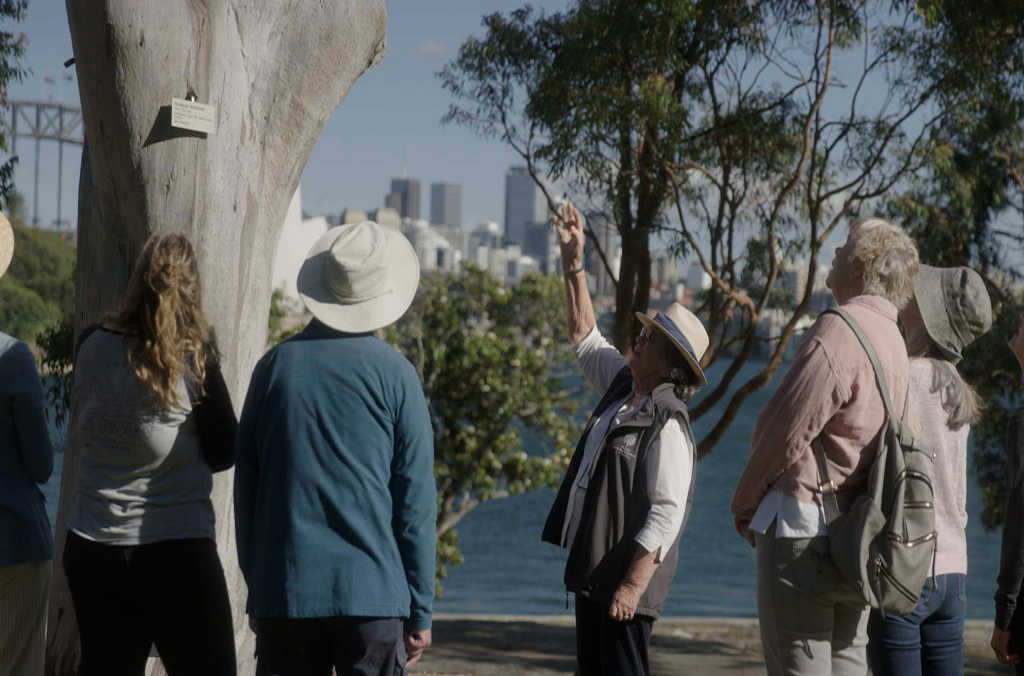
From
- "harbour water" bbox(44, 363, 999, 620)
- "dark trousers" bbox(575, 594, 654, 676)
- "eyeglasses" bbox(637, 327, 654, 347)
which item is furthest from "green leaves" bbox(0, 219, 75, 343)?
"harbour water" bbox(44, 363, 999, 620)

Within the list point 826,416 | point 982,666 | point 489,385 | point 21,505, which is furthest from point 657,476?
point 489,385

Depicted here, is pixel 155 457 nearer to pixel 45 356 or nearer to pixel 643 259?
pixel 45 356

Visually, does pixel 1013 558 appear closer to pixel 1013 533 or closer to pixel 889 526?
pixel 1013 533

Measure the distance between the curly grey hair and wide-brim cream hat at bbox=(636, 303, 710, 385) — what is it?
1.95 feet

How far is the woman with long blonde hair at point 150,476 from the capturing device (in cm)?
311

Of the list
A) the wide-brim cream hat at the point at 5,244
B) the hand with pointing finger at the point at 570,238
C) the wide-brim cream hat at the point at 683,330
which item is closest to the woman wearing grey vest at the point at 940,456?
the wide-brim cream hat at the point at 683,330

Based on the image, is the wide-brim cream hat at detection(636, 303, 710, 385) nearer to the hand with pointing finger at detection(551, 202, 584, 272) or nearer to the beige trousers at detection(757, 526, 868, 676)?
the hand with pointing finger at detection(551, 202, 584, 272)

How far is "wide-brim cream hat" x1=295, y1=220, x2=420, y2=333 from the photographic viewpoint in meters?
3.13

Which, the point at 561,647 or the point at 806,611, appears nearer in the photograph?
the point at 806,611

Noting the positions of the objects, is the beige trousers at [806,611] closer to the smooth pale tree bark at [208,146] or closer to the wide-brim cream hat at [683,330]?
the wide-brim cream hat at [683,330]

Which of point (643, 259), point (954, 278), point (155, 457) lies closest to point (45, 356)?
point (643, 259)

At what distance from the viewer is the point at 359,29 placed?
16.0 feet

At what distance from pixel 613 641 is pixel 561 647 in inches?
223

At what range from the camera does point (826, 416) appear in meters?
3.21
